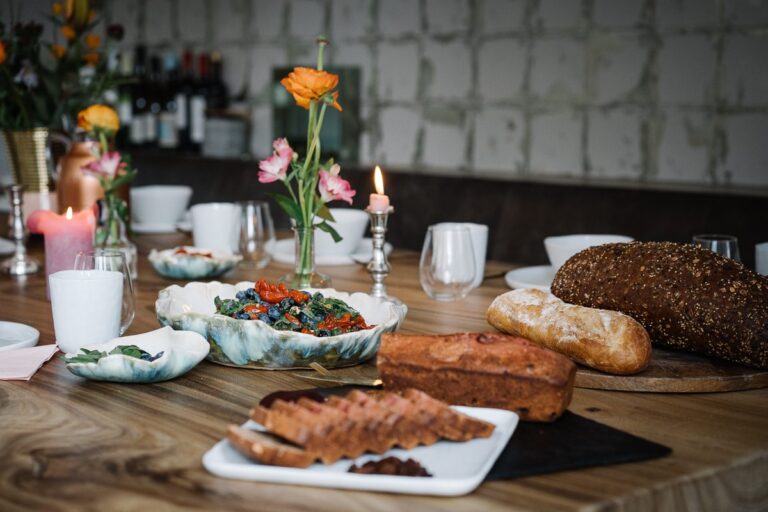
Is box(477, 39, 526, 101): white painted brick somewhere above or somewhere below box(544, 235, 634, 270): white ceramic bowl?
above

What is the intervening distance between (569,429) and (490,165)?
9.37 feet

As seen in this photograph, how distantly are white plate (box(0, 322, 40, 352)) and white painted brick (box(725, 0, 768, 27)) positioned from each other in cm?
243

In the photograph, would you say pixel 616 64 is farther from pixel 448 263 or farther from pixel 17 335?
pixel 17 335

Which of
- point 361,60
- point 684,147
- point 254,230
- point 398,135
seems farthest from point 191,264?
point 361,60

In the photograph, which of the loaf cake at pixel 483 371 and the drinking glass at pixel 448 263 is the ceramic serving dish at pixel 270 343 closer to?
the loaf cake at pixel 483 371

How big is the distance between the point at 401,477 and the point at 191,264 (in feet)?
3.71

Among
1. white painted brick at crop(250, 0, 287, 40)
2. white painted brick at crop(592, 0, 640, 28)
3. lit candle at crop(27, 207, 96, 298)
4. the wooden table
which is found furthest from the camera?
white painted brick at crop(250, 0, 287, 40)

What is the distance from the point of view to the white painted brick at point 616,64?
3264 millimetres

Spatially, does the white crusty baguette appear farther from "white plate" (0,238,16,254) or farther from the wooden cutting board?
"white plate" (0,238,16,254)

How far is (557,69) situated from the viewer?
350 cm

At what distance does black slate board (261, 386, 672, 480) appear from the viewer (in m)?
0.87

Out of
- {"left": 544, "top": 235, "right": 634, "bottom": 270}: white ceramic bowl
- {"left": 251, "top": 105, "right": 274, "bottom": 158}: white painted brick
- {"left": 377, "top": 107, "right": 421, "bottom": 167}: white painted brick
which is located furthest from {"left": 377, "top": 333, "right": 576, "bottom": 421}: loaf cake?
{"left": 251, "top": 105, "right": 274, "bottom": 158}: white painted brick

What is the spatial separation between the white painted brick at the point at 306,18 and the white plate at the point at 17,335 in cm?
313

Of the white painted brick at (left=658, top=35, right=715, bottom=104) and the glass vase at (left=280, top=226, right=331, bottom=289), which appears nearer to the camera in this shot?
the glass vase at (left=280, top=226, right=331, bottom=289)
